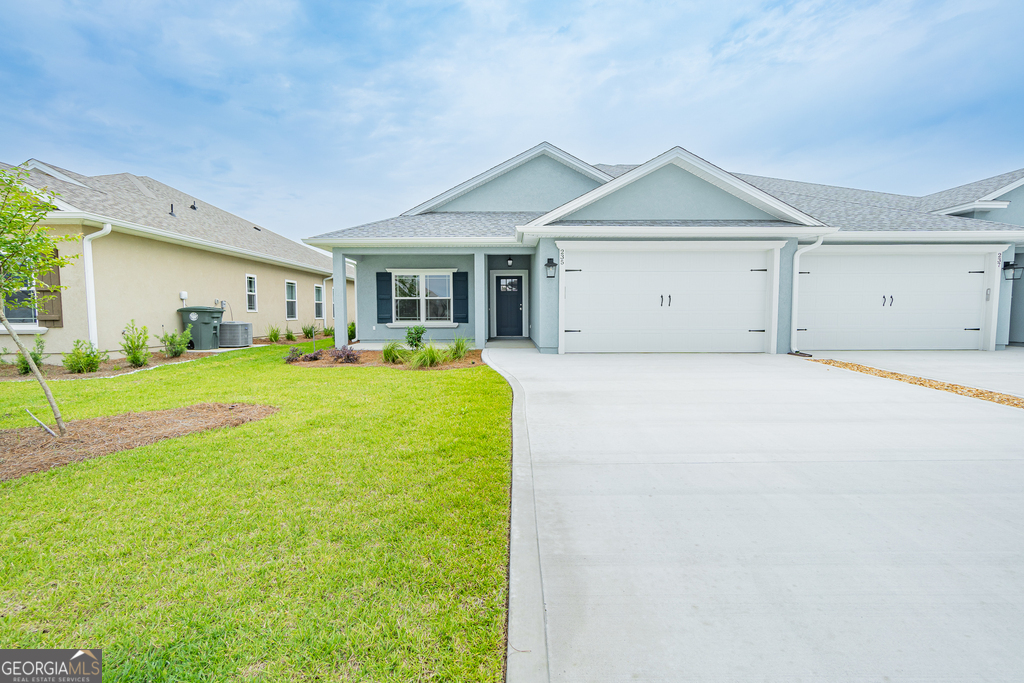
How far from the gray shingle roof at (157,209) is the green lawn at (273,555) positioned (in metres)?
9.30

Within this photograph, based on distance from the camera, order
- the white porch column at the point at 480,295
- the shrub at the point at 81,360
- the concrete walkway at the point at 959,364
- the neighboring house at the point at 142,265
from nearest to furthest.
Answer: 1. the concrete walkway at the point at 959,364
2. the shrub at the point at 81,360
3. the neighboring house at the point at 142,265
4. the white porch column at the point at 480,295

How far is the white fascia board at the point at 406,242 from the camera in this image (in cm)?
1122

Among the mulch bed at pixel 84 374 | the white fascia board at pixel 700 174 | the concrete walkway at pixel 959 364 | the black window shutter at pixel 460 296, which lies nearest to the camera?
the concrete walkway at pixel 959 364

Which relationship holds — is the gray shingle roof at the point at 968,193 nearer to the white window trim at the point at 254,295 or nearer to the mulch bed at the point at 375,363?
the mulch bed at the point at 375,363

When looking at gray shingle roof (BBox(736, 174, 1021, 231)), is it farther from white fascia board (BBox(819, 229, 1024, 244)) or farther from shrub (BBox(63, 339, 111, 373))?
shrub (BBox(63, 339, 111, 373))

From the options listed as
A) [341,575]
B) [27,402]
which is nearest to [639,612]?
[341,575]

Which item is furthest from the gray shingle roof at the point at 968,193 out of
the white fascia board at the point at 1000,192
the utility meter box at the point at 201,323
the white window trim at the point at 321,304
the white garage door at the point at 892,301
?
the white window trim at the point at 321,304

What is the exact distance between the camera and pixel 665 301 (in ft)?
33.2

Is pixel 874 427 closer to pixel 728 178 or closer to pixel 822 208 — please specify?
pixel 728 178

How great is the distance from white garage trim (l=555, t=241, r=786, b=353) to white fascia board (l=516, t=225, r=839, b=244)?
0.59 feet

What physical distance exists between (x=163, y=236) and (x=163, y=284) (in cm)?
143

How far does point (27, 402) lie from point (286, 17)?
36.3 ft

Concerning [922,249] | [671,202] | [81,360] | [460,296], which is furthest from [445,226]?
[922,249]

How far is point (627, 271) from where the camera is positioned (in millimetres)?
10094
